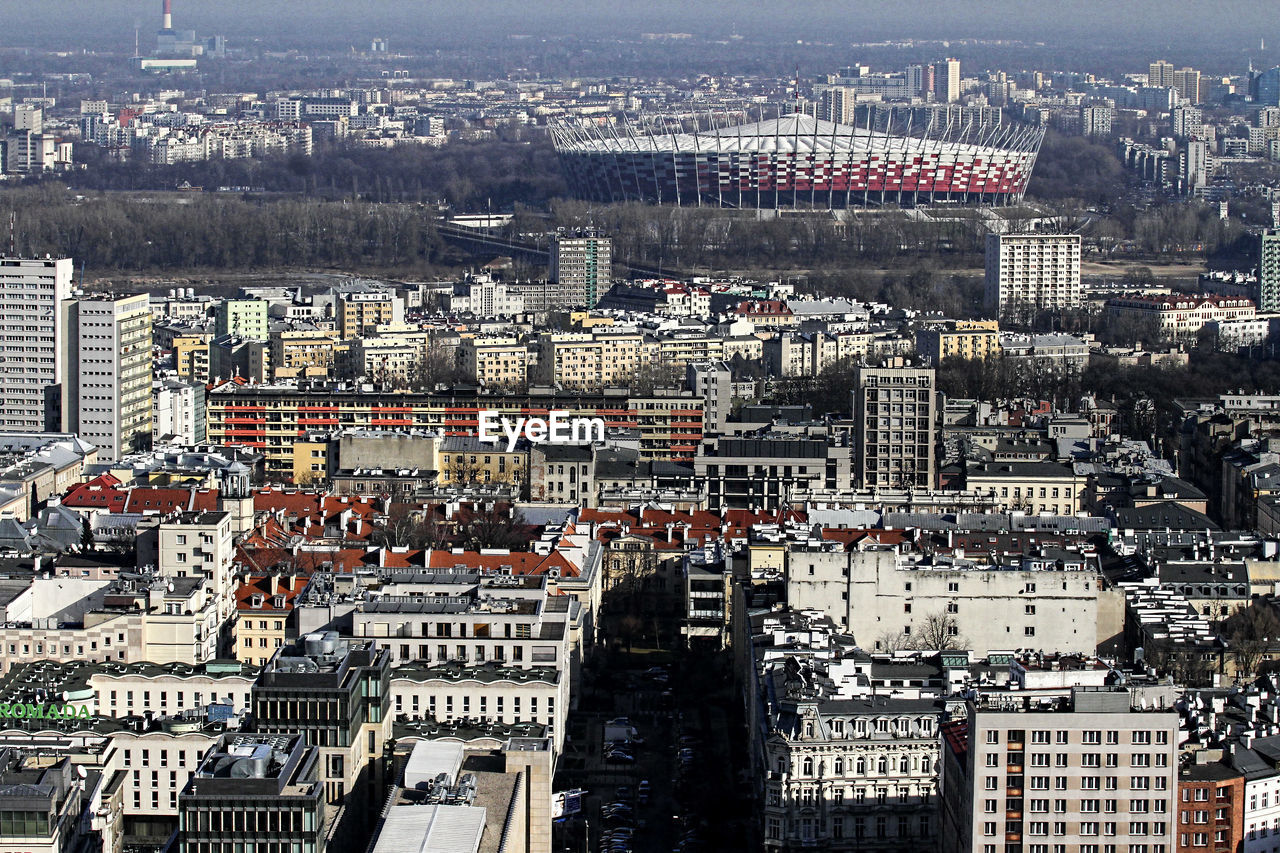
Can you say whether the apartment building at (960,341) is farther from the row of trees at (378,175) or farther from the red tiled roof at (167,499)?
the row of trees at (378,175)

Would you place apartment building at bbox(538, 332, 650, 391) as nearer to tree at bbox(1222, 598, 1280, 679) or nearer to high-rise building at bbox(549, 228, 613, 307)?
high-rise building at bbox(549, 228, 613, 307)

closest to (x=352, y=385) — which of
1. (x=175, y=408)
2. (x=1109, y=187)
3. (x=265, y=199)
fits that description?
(x=175, y=408)

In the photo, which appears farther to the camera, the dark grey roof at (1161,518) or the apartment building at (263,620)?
the dark grey roof at (1161,518)

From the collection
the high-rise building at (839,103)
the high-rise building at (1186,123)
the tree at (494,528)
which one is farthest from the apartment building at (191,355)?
the high-rise building at (839,103)

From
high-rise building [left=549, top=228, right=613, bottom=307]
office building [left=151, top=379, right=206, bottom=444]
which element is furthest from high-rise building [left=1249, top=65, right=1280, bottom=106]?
office building [left=151, top=379, right=206, bottom=444]

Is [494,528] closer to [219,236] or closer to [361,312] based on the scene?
[361,312]

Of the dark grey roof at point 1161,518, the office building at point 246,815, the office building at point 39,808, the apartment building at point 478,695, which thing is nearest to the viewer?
the office building at point 246,815
